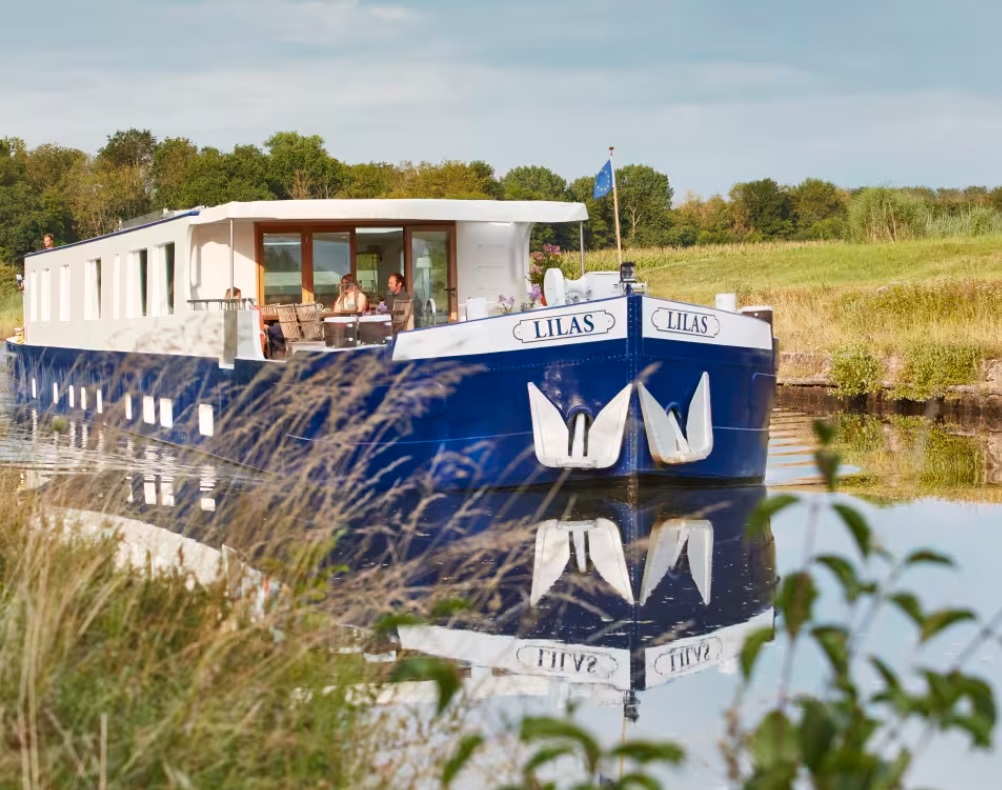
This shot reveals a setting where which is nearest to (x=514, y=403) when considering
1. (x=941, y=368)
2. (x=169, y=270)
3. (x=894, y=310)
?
(x=169, y=270)

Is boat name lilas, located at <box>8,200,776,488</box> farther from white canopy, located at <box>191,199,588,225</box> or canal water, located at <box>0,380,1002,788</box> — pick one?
canal water, located at <box>0,380,1002,788</box>

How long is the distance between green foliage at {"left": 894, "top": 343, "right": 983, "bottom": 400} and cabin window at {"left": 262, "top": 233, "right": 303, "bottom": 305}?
893cm

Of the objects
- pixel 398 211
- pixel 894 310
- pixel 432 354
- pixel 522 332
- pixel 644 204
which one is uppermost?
pixel 644 204

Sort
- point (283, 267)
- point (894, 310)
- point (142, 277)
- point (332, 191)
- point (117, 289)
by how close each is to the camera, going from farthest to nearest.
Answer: point (332, 191), point (894, 310), point (117, 289), point (142, 277), point (283, 267)

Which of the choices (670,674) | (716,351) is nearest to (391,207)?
(716,351)

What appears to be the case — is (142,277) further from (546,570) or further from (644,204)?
(644,204)

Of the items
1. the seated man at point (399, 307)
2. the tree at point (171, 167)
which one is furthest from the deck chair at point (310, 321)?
the tree at point (171, 167)

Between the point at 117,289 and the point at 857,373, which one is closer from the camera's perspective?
the point at 117,289

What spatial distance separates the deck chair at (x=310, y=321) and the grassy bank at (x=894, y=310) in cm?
905

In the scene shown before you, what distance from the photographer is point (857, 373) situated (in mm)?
21531

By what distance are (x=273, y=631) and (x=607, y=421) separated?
6942 mm

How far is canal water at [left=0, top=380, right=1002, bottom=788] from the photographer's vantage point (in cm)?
582

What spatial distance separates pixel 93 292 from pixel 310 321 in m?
7.04

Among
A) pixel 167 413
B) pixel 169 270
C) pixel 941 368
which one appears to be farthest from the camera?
pixel 941 368
